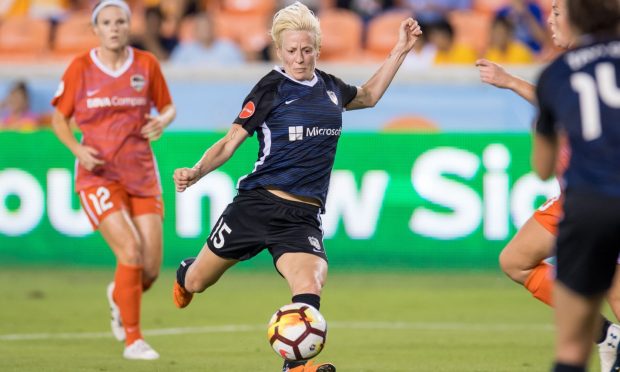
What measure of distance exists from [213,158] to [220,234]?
668 mm

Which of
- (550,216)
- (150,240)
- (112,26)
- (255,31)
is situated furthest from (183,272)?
(255,31)

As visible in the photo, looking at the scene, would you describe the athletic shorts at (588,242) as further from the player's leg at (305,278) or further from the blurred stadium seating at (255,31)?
the blurred stadium seating at (255,31)

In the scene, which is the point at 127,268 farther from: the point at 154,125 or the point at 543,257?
the point at 543,257

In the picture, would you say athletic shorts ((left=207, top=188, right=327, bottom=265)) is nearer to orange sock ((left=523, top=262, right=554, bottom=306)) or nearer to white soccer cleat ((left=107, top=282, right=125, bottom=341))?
orange sock ((left=523, top=262, right=554, bottom=306))

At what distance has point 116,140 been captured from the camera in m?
9.03

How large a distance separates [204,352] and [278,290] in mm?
3948

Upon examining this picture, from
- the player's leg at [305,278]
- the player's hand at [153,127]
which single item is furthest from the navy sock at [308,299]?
the player's hand at [153,127]

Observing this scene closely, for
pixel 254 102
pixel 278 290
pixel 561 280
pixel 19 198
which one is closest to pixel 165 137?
pixel 19 198

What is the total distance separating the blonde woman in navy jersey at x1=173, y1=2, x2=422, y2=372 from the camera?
7.13 metres

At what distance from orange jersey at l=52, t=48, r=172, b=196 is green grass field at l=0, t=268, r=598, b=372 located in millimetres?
1284

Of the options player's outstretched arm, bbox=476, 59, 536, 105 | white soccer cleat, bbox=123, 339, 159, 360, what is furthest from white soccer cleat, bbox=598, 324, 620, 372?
white soccer cleat, bbox=123, 339, 159, 360

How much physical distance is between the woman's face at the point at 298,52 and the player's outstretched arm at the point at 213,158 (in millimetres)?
492

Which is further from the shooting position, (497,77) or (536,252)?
(536,252)

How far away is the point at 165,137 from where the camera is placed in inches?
565
